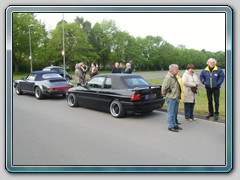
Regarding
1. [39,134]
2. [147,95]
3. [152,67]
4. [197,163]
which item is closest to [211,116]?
[147,95]

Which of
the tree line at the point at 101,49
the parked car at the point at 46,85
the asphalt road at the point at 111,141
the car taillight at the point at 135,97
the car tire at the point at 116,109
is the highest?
the tree line at the point at 101,49

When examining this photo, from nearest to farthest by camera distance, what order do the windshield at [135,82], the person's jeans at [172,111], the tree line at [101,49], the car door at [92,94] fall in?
the tree line at [101,49]
the person's jeans at [172,111]
the windshield at [135,82]
the car door at [92,94]

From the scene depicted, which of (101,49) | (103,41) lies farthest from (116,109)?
(103,41)

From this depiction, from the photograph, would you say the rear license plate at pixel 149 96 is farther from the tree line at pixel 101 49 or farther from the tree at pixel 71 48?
the tree at pixel 71 48

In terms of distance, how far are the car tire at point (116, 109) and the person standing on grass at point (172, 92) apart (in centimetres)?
176

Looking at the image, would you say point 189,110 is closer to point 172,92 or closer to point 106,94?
point 172,92

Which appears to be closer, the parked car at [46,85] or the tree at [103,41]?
the tree at [103,41]

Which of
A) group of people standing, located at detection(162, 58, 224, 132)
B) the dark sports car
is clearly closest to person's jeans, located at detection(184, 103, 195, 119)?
group of people standing, located at detection(162, 58, 224, 132)

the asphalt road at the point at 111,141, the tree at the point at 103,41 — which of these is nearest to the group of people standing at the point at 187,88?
the asphalt road at the point at 111,141

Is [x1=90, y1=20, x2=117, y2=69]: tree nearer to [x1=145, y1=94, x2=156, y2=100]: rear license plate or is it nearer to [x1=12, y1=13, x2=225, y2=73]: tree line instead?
[x1=12, y1=13, x2=225, y2=73]: tree line

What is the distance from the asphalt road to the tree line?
110 cm

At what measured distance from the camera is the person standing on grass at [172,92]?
6117 mm

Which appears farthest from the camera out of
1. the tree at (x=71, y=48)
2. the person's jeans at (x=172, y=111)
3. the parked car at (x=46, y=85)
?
the parked car at (x=46, y=85)

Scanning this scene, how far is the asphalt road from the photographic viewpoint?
4375mm
